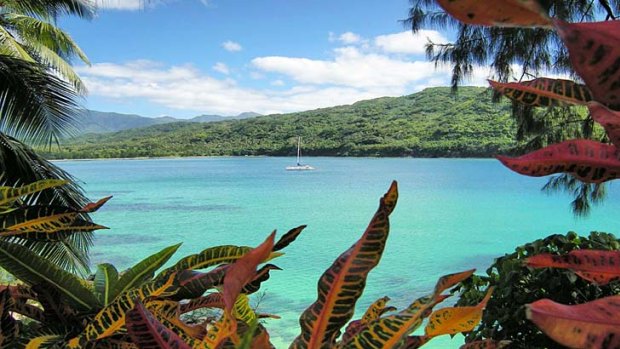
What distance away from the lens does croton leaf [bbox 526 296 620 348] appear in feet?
0.66

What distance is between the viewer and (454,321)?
370 millimetres

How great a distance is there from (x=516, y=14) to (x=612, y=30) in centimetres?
4

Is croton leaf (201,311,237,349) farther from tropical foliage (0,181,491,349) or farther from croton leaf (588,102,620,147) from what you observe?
croton leaf (588,102,620,147)

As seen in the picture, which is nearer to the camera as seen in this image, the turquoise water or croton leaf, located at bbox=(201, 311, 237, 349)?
croton leaf, located at bbox=(201, 311, 237, 349)

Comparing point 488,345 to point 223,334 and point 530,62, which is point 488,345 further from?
point 530,62

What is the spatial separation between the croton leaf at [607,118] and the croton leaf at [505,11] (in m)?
0.05

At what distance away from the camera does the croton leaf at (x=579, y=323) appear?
20cm

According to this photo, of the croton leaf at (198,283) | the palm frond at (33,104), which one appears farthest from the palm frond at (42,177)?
the croton leaf at (198,283)

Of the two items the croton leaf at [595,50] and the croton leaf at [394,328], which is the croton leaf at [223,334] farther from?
the croton leaf at [595,50]

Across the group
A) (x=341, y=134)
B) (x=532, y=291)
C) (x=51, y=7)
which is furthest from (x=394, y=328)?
(x=341, y=134)

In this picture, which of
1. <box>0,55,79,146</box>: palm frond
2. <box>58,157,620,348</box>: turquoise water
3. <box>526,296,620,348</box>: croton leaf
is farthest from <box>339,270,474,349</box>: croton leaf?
<box>58,157,620,348</box>: turquoise water

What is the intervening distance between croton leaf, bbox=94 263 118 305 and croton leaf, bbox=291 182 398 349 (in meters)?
0.31

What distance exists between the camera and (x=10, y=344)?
444 millimetres

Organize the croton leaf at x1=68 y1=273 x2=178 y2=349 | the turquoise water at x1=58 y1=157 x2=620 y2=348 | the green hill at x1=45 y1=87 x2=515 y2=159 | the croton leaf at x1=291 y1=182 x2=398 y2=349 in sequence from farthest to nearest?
1. the green hill at x1=45 y1=87 x2=515 y2=159
2. the turquoise water at x1=58 y1=157 x2=620 y2=348
3. the croton leaf at x1=68 y1=273 x2=178 y2=349
4. the croton leaf at x1=291 y1=182 x2=398 y2=349
